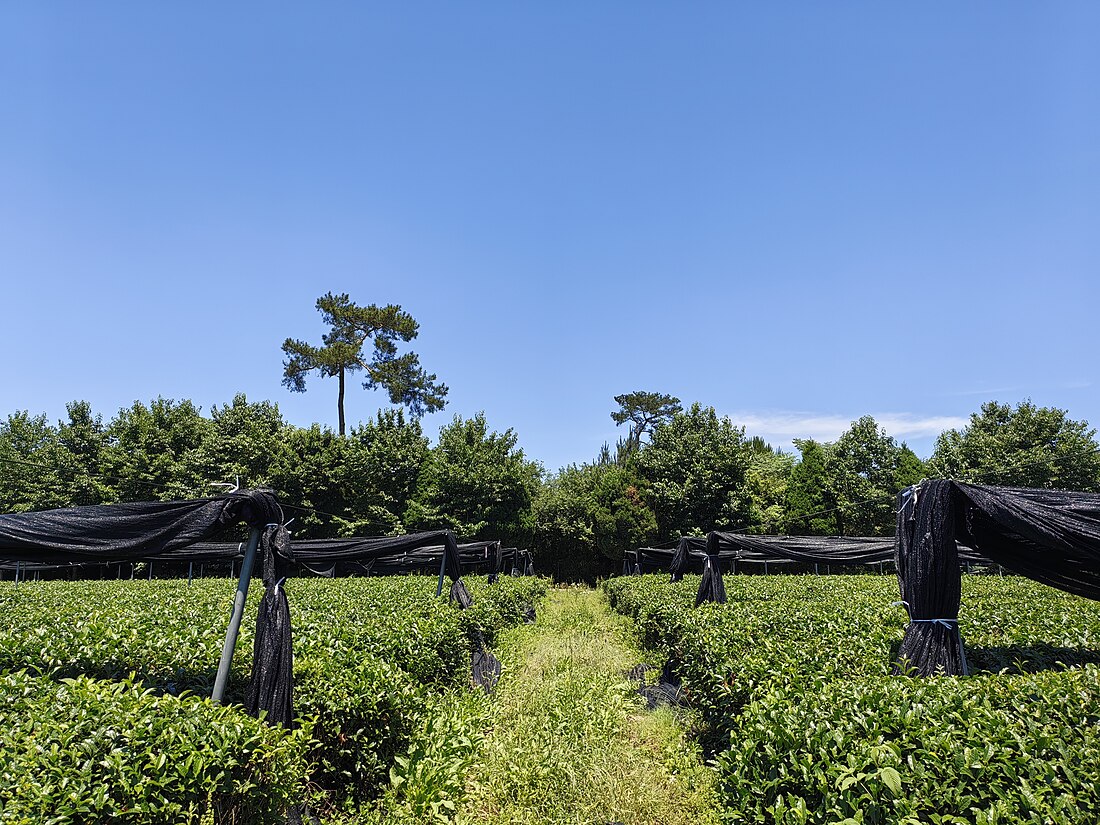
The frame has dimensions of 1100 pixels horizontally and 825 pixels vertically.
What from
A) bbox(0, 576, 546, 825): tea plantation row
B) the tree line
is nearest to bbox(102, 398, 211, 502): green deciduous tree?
the tree line

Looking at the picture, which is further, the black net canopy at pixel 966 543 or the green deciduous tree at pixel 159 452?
the green deciduous tree at pixel 159 452

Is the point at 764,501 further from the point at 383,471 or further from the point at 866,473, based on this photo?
the point at 383,471

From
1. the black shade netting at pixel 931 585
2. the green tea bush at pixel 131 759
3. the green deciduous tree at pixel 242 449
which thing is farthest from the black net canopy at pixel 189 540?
the green deciduous tree at pixel 242 449

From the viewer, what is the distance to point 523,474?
29812 mm

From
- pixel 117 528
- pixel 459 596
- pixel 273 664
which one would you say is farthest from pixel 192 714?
pixel 459 596

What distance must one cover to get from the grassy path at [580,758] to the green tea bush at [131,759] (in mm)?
1791

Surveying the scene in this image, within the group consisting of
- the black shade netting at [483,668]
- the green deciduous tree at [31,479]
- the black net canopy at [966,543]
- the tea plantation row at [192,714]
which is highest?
the green deciduous tree at [31,479]

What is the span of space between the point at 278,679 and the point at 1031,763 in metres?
4.77

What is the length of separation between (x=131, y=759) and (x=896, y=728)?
4151 mm

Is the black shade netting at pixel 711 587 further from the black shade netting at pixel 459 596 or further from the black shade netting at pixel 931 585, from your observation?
the black shade netting at pixel 931 585

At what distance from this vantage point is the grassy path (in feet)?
15.9

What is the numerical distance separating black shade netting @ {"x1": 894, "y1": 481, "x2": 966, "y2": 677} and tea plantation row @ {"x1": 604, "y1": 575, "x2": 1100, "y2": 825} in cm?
30

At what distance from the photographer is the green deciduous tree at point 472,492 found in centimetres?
2848

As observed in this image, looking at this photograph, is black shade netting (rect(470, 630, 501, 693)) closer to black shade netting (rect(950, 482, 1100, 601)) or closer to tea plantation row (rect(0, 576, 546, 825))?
tea plantation row (rect(0, 576, 546, 825))
